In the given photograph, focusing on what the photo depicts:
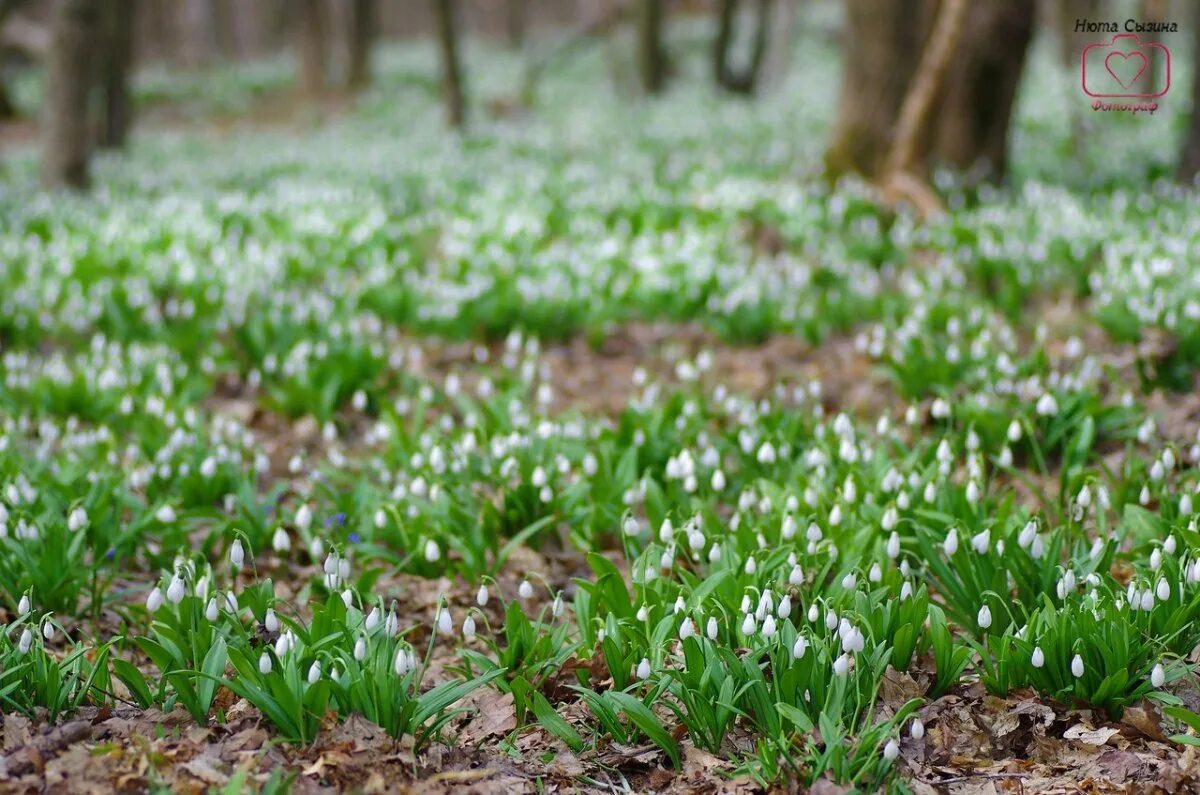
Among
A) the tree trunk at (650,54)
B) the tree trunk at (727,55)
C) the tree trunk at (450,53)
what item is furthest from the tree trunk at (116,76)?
the tree trunk at (727,55)

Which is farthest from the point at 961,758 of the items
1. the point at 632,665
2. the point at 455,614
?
the point at 455,614

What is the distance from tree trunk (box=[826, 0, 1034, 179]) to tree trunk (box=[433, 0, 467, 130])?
6.22 metres

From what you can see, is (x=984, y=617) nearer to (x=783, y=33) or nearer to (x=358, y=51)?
(x=783, y=33)

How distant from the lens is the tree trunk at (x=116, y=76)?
13.7 meters

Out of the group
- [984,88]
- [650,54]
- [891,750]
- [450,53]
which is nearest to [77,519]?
[891,750]

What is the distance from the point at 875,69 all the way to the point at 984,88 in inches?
42.1

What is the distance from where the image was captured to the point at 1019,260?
22.8 ft

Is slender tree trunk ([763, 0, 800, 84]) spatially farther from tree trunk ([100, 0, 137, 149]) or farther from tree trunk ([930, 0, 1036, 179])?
tree trunk ([100, 0, 137, 149])

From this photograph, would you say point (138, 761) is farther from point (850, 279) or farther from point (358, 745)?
point (850, 279)

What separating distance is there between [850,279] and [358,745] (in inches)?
205

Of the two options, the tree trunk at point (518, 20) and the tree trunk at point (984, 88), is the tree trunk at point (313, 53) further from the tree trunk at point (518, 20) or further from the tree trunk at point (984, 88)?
the tree trunk at point (984, 88)

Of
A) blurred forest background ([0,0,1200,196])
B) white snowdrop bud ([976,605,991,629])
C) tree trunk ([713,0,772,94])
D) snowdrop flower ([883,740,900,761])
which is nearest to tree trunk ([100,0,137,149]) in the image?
blurred forest background ([0,0,1200,196])

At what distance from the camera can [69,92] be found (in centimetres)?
980

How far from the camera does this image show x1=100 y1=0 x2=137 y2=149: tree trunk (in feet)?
45.1
